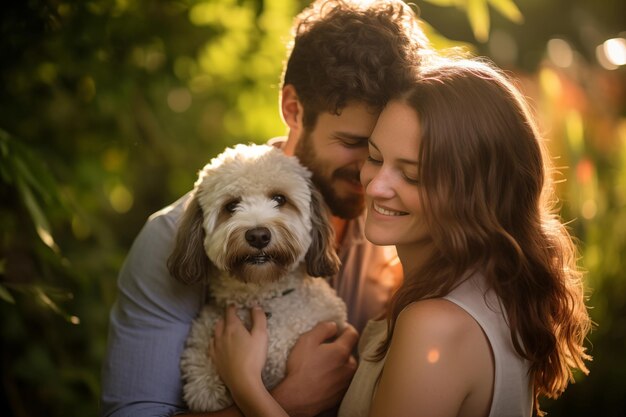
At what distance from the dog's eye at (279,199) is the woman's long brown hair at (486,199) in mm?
652

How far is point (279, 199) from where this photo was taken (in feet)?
8.41

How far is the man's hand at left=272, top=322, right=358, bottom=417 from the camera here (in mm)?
2373

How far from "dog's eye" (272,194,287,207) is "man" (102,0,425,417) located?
24 cm

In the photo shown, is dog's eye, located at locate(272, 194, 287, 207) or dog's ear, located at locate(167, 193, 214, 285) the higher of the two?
dog's eye, located at locate(272, 194, 287, 207)

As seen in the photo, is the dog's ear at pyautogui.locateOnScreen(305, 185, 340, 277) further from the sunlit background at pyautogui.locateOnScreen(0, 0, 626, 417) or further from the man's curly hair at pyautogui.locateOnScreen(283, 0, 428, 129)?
the sunlit background at pyautogui.locateOnScreen(0, 0, 626, 417)

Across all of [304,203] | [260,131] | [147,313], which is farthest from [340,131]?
[260,131]

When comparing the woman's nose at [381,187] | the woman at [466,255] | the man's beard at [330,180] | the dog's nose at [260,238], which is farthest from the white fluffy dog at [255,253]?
the woman's nose at [381,187]

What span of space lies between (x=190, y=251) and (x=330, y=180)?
0.69 meters

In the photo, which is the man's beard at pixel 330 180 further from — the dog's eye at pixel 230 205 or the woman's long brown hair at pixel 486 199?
the woman's long brown hair at pixel 486 199

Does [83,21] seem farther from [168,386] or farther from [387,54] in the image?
[168,386]

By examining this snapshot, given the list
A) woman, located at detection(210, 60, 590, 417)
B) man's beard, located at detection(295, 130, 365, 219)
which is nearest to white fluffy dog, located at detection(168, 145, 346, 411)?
man's beard, located at detection(295, 130, 365, 219)

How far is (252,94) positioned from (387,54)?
73.9 inches

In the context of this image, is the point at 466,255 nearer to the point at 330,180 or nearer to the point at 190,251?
the point at 330,180

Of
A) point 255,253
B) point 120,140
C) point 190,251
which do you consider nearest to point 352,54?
point 255,253
